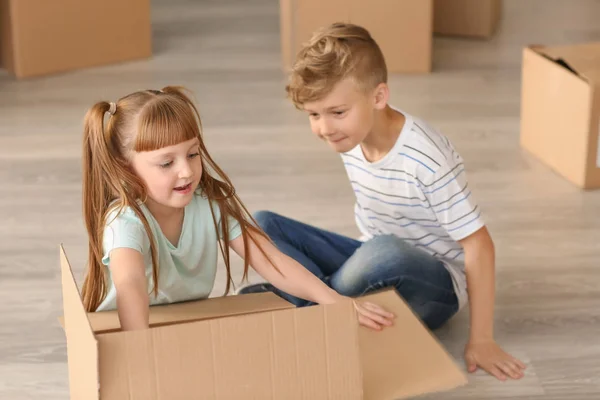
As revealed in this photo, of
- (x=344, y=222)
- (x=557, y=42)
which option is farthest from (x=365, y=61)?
(x=557, y=42)

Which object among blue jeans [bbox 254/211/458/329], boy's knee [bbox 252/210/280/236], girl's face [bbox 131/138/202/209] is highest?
girl's face [bbox 131/138/202/209]

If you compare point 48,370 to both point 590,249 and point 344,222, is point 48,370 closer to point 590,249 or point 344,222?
point 344,222

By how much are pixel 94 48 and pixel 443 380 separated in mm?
2069

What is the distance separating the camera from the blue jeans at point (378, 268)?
1600 millimetres

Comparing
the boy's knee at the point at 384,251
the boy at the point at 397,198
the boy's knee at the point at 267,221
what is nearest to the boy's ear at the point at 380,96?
the boy at the point at 397,198

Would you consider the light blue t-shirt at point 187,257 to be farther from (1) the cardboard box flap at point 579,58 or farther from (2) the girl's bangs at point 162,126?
(1) the cardboard box flap at point 579,58

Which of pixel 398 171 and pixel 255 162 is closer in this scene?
pixel 398 171

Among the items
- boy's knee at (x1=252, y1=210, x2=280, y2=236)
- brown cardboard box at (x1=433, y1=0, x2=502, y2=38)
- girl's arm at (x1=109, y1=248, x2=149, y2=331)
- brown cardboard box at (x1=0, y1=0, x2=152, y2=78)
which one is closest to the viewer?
girl's arm at (x1=109, y1=248, x2=149, y2=331)

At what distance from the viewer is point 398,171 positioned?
157 cm

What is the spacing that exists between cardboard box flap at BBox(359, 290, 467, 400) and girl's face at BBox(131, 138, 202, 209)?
308 millimetres

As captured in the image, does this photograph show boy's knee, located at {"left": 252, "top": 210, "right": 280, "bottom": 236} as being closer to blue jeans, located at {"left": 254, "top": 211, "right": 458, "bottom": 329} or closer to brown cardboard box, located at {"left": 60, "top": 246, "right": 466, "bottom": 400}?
blue jeans, located at {"left": 254, "top": 211, "right": 458, "bottom": 329}

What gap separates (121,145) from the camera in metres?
1.34

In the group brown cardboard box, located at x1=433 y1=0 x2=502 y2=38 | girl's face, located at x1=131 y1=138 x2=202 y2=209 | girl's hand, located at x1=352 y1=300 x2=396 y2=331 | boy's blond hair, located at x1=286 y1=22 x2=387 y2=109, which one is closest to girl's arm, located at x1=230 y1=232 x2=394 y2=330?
girl's hand, located at x1=352 y1=300 x2=396 y2=331

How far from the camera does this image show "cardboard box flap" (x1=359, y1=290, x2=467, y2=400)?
49.9 inches
